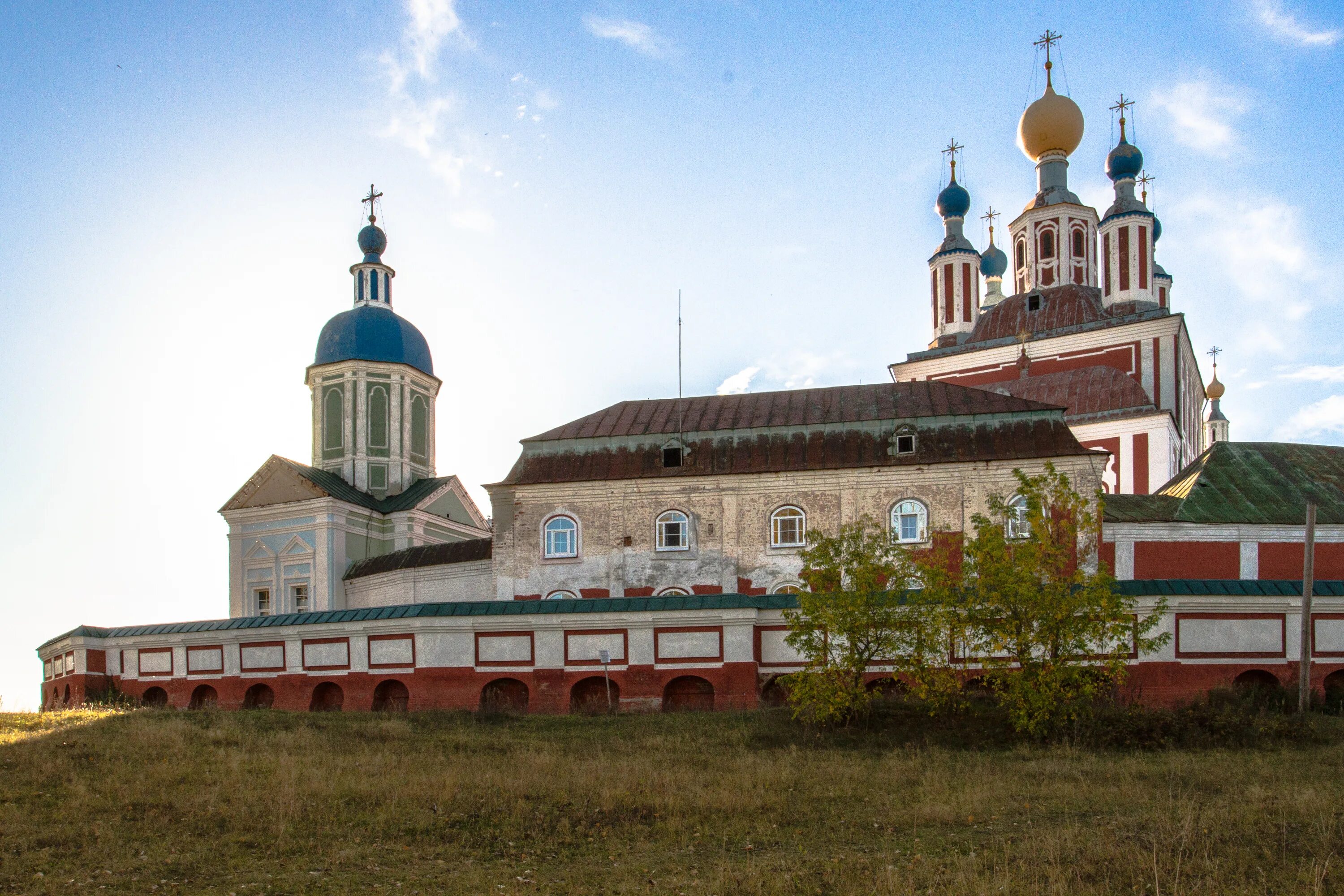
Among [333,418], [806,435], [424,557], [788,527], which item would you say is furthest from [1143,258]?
[333,418]

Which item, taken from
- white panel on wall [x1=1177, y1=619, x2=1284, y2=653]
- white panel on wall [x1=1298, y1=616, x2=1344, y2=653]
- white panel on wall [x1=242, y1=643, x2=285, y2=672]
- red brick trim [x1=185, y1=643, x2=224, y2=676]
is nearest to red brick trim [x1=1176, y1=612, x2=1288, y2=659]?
white panel on wall [x1=1177, y1=619, x2=1284, y2=653]

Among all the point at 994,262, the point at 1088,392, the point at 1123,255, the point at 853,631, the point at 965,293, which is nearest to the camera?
the point at 853,631

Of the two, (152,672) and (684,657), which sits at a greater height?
(684,657)

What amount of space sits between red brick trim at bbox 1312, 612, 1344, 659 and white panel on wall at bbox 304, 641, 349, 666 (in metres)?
19.5

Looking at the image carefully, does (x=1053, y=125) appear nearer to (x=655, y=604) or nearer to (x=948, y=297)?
(x=948, y=297)

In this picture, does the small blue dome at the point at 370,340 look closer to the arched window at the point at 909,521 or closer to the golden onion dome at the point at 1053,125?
the arched window at the point at 909,521

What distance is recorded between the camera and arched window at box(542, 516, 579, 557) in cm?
3262

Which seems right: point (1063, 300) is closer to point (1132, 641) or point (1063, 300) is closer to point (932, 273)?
point (932, 273)

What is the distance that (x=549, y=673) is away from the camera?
81.5ft

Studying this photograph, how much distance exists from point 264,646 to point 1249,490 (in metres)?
25.2

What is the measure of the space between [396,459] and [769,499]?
671 inches

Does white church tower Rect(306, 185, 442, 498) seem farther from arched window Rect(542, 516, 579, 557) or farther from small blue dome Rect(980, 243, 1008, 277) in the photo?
small blue dome Rect(980, 243, 1008, 277)

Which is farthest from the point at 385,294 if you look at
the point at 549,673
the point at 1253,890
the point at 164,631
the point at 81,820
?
the point at 1253,890

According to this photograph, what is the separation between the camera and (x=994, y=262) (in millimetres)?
63906
